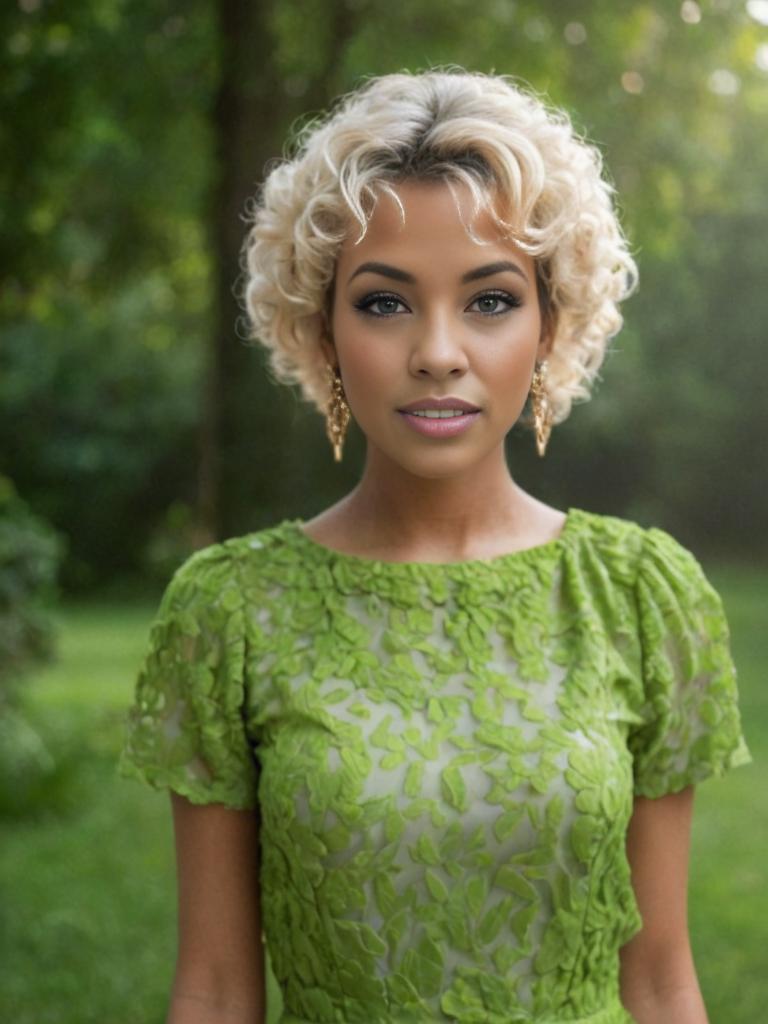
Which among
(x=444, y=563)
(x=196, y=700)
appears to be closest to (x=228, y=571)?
(x=196, y=700)

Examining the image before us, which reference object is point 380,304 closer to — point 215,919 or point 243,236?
point 215,919

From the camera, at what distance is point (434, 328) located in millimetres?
1883

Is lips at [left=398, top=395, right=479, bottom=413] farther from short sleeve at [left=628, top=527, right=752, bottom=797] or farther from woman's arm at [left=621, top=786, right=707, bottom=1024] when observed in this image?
woman's arm at [left=621, top=786, right=707, bottom=1024]

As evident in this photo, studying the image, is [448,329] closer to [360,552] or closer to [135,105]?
[360,552]

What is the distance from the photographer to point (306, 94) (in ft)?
20.7

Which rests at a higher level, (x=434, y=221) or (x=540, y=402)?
(x=434, y=221)

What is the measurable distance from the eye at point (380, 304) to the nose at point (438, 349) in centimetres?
5

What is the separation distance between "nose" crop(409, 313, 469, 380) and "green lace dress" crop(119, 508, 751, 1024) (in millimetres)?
340

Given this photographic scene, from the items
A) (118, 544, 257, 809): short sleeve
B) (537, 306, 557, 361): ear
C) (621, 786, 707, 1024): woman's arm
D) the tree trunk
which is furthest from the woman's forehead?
the tree trunk

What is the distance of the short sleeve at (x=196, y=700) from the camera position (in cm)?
202

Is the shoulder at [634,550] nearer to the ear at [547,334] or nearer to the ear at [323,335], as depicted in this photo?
the ear at [547,334]

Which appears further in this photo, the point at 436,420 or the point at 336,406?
the point at 336,406

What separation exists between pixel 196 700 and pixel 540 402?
66cm

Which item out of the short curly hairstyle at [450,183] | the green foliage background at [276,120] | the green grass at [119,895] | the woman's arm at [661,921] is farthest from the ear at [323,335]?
the green grass at [119,895]
